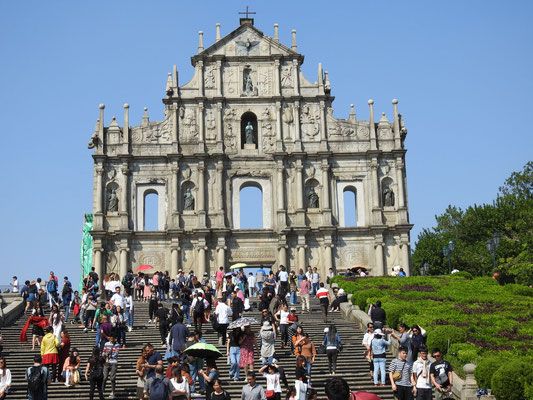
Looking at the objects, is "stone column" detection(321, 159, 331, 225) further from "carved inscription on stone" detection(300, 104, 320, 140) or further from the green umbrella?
the green umbrella

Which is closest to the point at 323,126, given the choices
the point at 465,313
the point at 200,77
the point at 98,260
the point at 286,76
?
the point at 286,76

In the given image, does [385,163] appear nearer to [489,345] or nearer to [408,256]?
[408,256]

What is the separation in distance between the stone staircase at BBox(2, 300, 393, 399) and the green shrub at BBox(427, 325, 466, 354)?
205 centimetres

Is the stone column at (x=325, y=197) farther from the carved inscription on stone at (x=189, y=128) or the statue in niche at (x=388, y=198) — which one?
the carved inscription on stone at (x=189, y=128)

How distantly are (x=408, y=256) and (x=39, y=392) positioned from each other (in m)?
31.4

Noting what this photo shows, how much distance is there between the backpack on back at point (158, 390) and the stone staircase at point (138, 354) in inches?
177

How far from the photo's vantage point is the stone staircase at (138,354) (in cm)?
2116

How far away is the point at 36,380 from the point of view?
60.0 ft

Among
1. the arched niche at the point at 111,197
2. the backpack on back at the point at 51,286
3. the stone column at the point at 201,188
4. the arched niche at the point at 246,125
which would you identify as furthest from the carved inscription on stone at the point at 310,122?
the backpack on back at the point at 51,286

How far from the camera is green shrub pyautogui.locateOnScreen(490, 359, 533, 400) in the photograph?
17.0m

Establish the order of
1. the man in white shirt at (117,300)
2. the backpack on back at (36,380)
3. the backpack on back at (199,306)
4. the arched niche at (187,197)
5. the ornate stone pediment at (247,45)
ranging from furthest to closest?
the ornate stone pediment at (247,45)
the arched niche at (187,197)
the man in white shirt at (117,300)
the backpack on back at (199,306)
the backpack on back at (36,380)

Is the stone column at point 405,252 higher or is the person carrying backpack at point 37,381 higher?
the stone column at point 405,252

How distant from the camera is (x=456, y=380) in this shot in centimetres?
2020

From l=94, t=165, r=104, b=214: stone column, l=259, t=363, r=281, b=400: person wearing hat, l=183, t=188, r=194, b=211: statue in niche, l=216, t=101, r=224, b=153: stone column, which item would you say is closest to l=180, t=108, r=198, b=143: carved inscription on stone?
l=216, t=101, r=224, b=153: stone column
